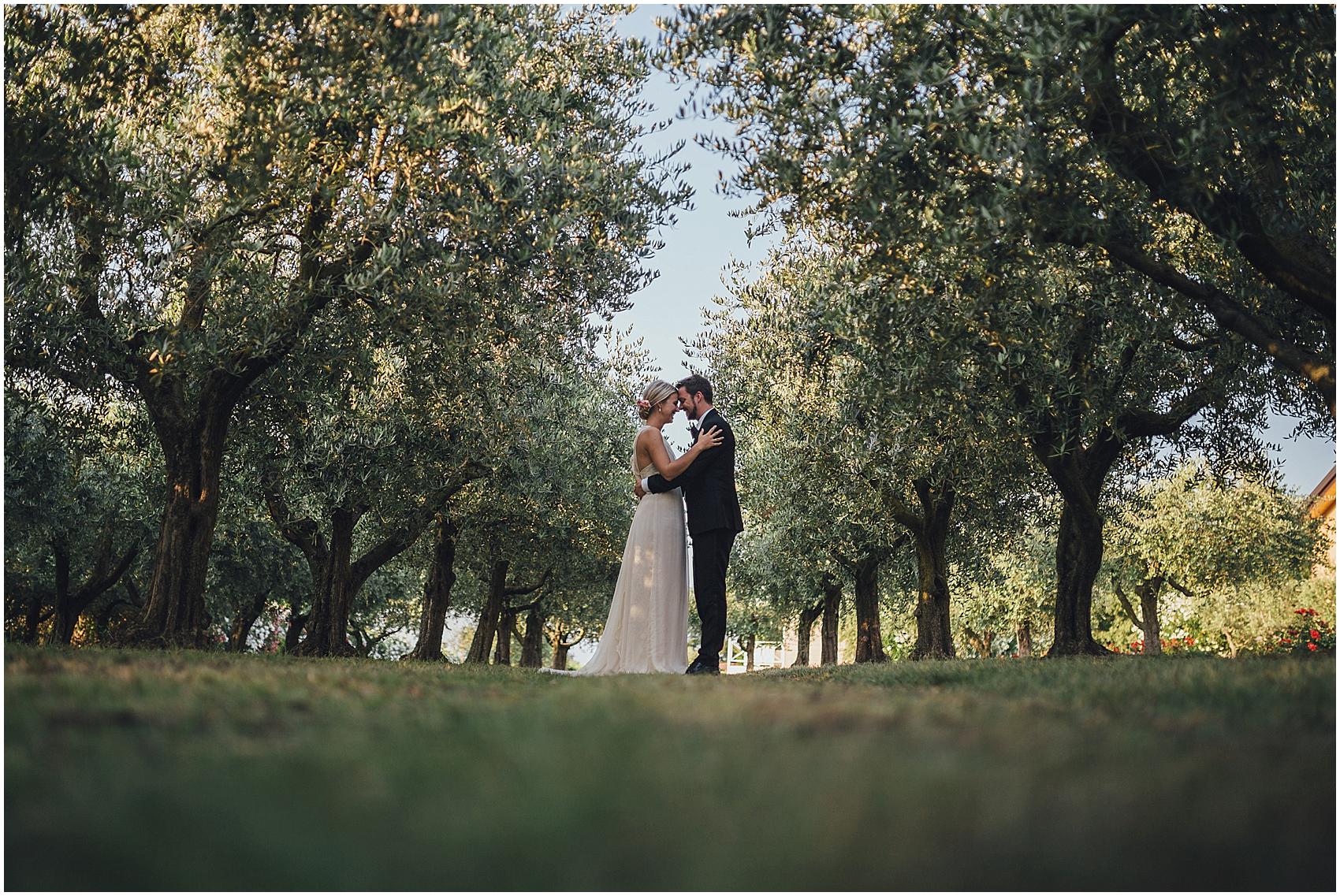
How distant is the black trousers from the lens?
10445mm

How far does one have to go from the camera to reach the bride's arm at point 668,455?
412 inches

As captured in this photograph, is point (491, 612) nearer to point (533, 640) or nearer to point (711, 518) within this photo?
point (533, 640)

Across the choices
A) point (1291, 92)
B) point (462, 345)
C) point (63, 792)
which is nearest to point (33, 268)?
point (462, 345)

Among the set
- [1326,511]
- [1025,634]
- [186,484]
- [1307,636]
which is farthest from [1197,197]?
[1326,511]

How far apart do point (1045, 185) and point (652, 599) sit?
6115 mm

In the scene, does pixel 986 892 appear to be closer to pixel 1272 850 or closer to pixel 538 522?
pixel 1272 850

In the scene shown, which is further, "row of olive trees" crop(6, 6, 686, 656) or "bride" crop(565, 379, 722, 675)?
"bride" crop(565, 379, 722, 675)

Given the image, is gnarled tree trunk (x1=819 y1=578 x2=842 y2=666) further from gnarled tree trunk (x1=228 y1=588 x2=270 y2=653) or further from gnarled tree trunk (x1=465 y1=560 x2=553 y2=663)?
gnarled tree trunk (x1=228 y1=588 x2=270 y2=653)

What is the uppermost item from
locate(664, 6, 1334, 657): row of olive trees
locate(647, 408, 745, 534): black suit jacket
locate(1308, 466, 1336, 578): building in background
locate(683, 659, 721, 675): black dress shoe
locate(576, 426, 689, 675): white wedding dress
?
locate(1308, 466, 1336, 578): building in background

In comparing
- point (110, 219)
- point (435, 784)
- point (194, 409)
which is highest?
point (110, 219)

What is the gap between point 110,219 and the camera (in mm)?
11359

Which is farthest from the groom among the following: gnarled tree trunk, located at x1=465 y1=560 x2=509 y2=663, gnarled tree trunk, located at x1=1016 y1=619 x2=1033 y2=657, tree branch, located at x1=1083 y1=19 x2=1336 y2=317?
gnarled tree trunk, located at x1=1016 y1=619 x2=1033 y2=657

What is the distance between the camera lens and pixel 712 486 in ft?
35.3

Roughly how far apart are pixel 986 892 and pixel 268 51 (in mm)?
10880
